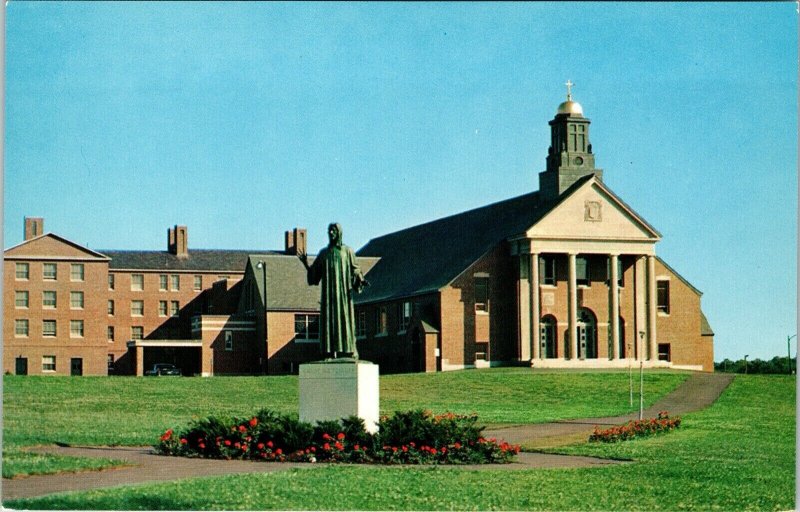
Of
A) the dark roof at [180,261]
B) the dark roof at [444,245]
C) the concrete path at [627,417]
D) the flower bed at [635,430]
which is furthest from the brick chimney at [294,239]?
the flower bed at [635,430]

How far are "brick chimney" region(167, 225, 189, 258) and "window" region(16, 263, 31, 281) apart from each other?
23.7 metres

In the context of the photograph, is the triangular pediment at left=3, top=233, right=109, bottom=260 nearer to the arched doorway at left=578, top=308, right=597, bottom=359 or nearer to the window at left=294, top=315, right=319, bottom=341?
the window at left=294, top=315, right=319, bottom=341

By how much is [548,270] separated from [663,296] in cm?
817

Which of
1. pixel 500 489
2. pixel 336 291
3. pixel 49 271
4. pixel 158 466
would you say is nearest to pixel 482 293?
pixel 49 271

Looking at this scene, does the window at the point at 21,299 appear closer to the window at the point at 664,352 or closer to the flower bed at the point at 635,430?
the window at the point at 664,352

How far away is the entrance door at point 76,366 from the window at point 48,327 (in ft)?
8.13

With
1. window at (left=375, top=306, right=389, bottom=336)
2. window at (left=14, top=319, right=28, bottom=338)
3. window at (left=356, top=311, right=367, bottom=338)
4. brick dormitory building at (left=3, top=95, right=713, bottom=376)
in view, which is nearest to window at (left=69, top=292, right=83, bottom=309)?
brick dormitory building at (left=3, top=95, right=713, bottom=376)

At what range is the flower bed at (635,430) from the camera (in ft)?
107

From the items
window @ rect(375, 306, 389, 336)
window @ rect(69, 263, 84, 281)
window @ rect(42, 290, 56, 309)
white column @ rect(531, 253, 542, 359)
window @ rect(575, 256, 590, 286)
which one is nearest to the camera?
white column @ rect(531, 253, 542, 359)

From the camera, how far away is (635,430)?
34312 millimetres

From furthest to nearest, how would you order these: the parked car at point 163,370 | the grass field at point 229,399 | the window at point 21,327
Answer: the parked car at point 163,370, the window at point 21,327, the grass field at point 229,399

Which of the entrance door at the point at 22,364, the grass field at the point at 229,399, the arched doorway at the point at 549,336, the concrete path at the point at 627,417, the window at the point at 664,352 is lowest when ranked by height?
the concrete path at the point at 627,417

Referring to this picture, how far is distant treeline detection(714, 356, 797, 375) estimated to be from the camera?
71812 mm

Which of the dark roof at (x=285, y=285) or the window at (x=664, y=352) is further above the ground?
the dark roof at (x=285, y=285)
